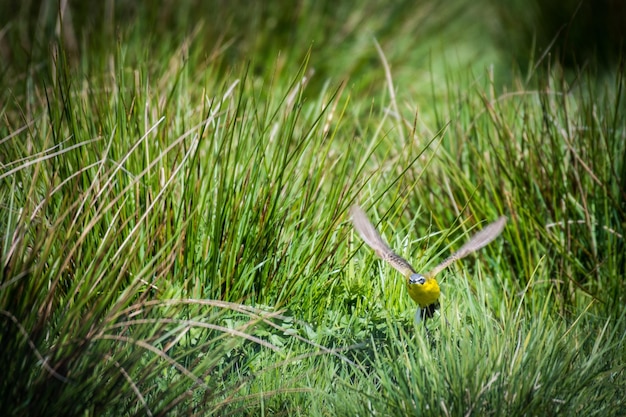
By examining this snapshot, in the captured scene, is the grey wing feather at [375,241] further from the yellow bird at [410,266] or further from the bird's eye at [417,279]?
the bird's eye at [417,279]

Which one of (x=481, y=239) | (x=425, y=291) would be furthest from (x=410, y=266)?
(x=481, y=239)

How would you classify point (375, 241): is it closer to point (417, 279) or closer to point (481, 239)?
point (417, 279)

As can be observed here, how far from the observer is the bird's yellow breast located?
190cm

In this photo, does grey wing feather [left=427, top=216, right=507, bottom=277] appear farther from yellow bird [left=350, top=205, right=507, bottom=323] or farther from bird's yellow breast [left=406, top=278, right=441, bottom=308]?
bird's yellow breast [left=406, top=278, right=441, bottom=308]

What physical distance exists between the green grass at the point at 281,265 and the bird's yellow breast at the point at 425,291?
74 millimetres

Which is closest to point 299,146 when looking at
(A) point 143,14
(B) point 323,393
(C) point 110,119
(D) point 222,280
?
(D) point 222,280

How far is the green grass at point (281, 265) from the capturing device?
66.0 inches

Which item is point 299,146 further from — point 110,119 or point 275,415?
point 275,415

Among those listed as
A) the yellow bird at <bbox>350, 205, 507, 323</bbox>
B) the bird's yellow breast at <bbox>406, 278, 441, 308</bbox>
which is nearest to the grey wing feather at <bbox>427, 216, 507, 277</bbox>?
the yellow bird at <bbox>350, 205, 507, 323</bbox>

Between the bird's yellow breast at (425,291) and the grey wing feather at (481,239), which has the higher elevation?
the grey wing feather at (481,239)

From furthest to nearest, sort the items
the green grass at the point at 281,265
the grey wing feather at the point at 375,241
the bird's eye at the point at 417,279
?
1. the grey wing feather at the point at 375,241
2. the bird's eye at the point at 417,279
3. the green grass at the point at 281,265

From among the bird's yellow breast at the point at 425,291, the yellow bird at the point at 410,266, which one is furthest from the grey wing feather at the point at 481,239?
the bird's yellow breast at the point at 425,291

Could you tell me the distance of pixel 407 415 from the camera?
1698 mm

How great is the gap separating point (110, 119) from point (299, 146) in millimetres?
563
